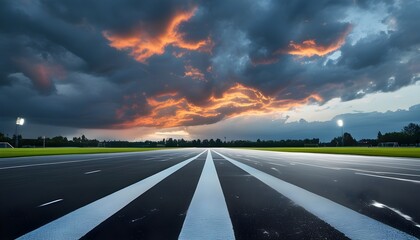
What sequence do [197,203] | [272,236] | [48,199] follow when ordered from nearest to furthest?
[272,236]
[197,203]
[48,199]

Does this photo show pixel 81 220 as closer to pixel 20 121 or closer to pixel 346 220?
pixel 346 220

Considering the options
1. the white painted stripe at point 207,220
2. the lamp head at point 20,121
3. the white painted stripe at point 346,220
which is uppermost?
the lamp head at point 20,121

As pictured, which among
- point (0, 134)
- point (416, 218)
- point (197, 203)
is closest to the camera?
point (416, 218)

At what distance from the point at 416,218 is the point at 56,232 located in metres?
4.68

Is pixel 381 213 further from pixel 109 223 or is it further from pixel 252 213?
pixel 109 223

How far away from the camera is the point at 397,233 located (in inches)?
128

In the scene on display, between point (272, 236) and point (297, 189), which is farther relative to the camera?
point (297, 189)

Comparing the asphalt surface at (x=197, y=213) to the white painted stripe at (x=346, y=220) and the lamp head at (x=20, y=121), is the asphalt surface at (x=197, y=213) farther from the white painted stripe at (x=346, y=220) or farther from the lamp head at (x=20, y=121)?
the lamp head at (x=20, y=121)

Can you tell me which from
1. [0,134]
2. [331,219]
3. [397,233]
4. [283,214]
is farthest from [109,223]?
[0,134]

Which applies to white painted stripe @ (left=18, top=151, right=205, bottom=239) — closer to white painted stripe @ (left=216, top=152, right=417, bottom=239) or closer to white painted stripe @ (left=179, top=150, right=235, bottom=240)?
white painted stripe @ (left=179, top=150, right=235, bottom=240)

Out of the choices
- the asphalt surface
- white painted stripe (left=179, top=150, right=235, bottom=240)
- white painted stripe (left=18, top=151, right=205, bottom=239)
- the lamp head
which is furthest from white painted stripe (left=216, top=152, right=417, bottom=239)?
the lamp head

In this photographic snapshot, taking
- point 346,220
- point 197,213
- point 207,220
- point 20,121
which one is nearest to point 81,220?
point 197,213

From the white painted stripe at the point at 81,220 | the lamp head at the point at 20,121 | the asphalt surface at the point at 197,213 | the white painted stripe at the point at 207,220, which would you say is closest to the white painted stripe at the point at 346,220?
the asphalt surface at the point at 197,213

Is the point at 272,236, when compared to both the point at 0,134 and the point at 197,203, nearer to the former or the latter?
the point at 197,203
